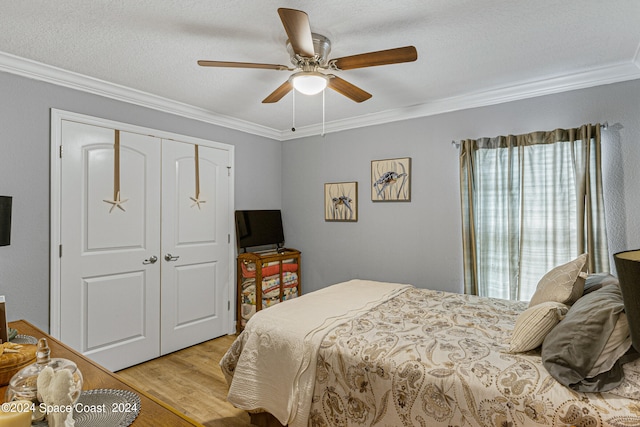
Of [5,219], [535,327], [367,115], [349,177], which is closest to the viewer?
[535,327]

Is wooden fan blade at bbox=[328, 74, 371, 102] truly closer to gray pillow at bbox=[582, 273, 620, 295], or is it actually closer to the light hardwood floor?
gray pillow at bbox=[582, 273, 620, 295]

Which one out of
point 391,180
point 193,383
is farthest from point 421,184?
point 193,383

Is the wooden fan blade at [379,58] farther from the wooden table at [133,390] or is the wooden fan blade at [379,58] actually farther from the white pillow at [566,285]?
the wooden table at [133,390]

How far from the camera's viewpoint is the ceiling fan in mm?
1748

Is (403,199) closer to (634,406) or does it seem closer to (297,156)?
(297,156)

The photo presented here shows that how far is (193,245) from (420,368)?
2782 mm

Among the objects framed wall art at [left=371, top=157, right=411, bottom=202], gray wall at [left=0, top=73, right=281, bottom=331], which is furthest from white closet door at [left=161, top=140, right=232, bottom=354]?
framed wall art at [left=371, top=157, right=411, bottom=202]

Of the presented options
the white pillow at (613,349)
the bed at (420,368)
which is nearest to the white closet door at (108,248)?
the bed at (420,368)

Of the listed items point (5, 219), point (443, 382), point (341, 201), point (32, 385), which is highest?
point (341, 201)

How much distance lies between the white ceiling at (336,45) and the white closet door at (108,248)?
20.8 inches

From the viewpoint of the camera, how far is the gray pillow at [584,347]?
4.63 feet

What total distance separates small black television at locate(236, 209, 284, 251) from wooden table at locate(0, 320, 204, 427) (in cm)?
251

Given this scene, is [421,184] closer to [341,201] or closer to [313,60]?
[341,201]

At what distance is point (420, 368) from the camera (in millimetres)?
1691
